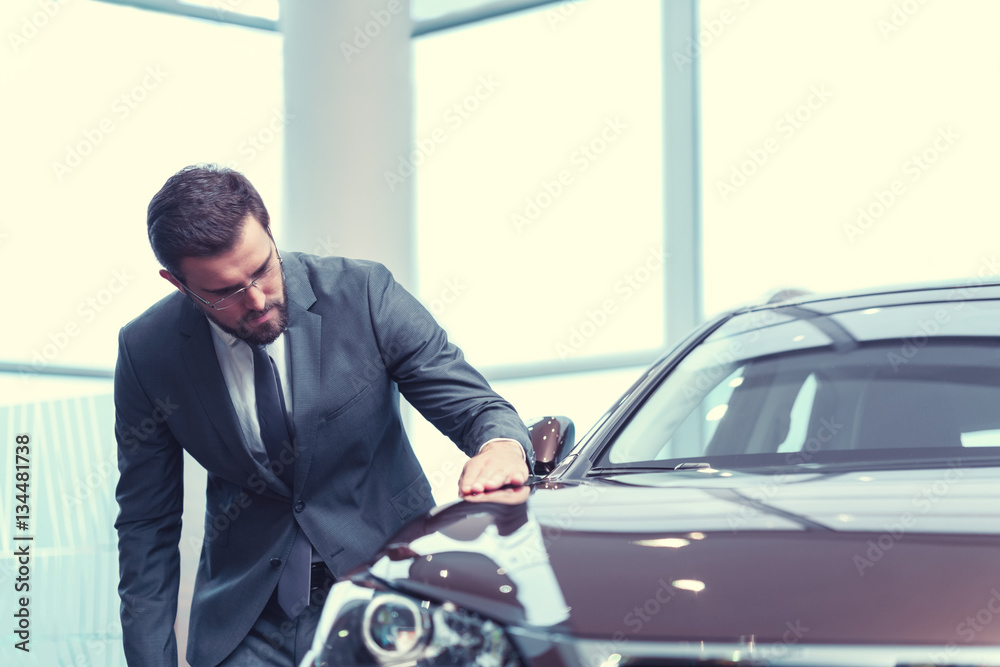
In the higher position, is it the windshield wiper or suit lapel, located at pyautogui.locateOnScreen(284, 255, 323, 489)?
suit lapel, located at pyautogui.locateOnScreen(284, 255, 323, 489)

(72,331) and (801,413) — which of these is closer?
(801,413)

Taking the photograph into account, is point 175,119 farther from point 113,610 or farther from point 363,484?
point 363,484

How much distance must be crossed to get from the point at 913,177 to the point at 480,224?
2.44 meters

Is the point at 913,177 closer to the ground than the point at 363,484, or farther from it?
farther from it

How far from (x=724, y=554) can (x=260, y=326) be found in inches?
41.3

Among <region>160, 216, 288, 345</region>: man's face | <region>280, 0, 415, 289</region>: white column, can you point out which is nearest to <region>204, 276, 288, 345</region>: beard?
<region>160, 216, 288, 345</region>: man's face

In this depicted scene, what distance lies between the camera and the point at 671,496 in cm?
130

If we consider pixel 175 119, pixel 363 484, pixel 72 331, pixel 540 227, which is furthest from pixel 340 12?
pixel 363 484

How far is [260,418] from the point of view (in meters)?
1.88

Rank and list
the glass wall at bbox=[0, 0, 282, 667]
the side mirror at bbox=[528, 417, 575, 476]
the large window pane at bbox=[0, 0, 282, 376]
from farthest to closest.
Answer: the large window pane at bbox=[0, 0, 282, 376], the glass wall at bbox=[0, 0, 282, 667], the side mirror at bbox=[528, 417, 575, 476]

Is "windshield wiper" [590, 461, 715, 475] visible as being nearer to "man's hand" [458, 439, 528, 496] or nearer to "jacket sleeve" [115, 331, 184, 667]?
"man's hand" [458, 439, 528, 496]

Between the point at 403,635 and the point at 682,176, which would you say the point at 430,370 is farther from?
the point at 682,176

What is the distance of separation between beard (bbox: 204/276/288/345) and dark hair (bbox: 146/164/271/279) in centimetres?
12

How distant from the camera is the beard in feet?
5.90
